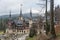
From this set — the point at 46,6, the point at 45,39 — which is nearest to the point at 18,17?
the point at 46,6

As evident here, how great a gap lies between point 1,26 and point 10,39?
71.9 feet

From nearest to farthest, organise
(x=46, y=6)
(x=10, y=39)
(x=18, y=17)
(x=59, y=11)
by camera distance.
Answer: (x=46, y=6) < (x=10, y=39) < (x=59, y=11) < (x=18, y=17)

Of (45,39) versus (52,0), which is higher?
(52,0)

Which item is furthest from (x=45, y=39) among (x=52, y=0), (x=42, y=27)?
(x=42, y=27)

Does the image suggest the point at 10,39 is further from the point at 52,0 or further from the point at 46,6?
the point at 52,0

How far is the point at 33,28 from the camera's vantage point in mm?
31906

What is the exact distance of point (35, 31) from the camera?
31078 millimetres

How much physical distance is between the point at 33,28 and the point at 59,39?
557 inches

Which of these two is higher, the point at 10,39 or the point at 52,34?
the point at 52,34

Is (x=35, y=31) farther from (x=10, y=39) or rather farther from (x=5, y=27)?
(x=5, y=27)

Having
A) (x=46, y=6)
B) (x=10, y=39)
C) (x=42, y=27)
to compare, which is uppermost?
(x=46, y=6)

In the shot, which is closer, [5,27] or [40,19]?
[40,19]

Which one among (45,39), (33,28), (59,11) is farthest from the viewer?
(59,11)

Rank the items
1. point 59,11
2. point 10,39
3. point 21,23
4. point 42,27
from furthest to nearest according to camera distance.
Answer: point 21,23 → point 59,11 → point 10,39 → point 42,27
